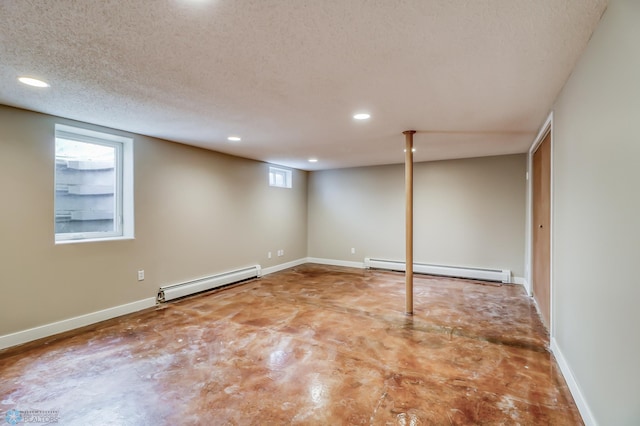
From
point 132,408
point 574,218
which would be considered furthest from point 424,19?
point 132,408

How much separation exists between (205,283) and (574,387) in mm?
4434

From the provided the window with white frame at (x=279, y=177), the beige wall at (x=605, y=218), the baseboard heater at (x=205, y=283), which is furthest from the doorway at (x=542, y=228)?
the window with white frame at (x=279, y=177)

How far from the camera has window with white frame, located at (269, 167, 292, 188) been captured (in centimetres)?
635

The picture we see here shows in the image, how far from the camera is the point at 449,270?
5652 millimetres

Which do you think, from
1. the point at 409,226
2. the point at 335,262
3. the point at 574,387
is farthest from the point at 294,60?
the point at 335,262

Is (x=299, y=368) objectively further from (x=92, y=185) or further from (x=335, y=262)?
(x=335, y=262)

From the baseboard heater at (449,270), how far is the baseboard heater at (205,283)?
2531 millimetres

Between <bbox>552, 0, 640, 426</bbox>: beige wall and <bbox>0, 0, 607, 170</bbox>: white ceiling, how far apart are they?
9.2 inches

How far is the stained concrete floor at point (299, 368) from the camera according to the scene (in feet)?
6.27

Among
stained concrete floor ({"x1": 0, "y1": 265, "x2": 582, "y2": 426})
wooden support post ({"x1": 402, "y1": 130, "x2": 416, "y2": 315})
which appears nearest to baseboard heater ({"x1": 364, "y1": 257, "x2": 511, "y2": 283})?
stained concrete floor ({"x1": 0, "y1": 265, "x2": 582, "y2": 426})

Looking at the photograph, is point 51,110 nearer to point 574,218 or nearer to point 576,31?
point 576,31

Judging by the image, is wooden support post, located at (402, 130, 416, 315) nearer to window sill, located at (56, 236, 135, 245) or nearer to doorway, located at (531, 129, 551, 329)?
doorway, located at (531, 129, 551, 329)

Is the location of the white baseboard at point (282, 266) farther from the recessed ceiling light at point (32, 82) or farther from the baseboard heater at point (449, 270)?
the recessed ceiling light at point (32, 82)

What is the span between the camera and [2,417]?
6.07 feet
